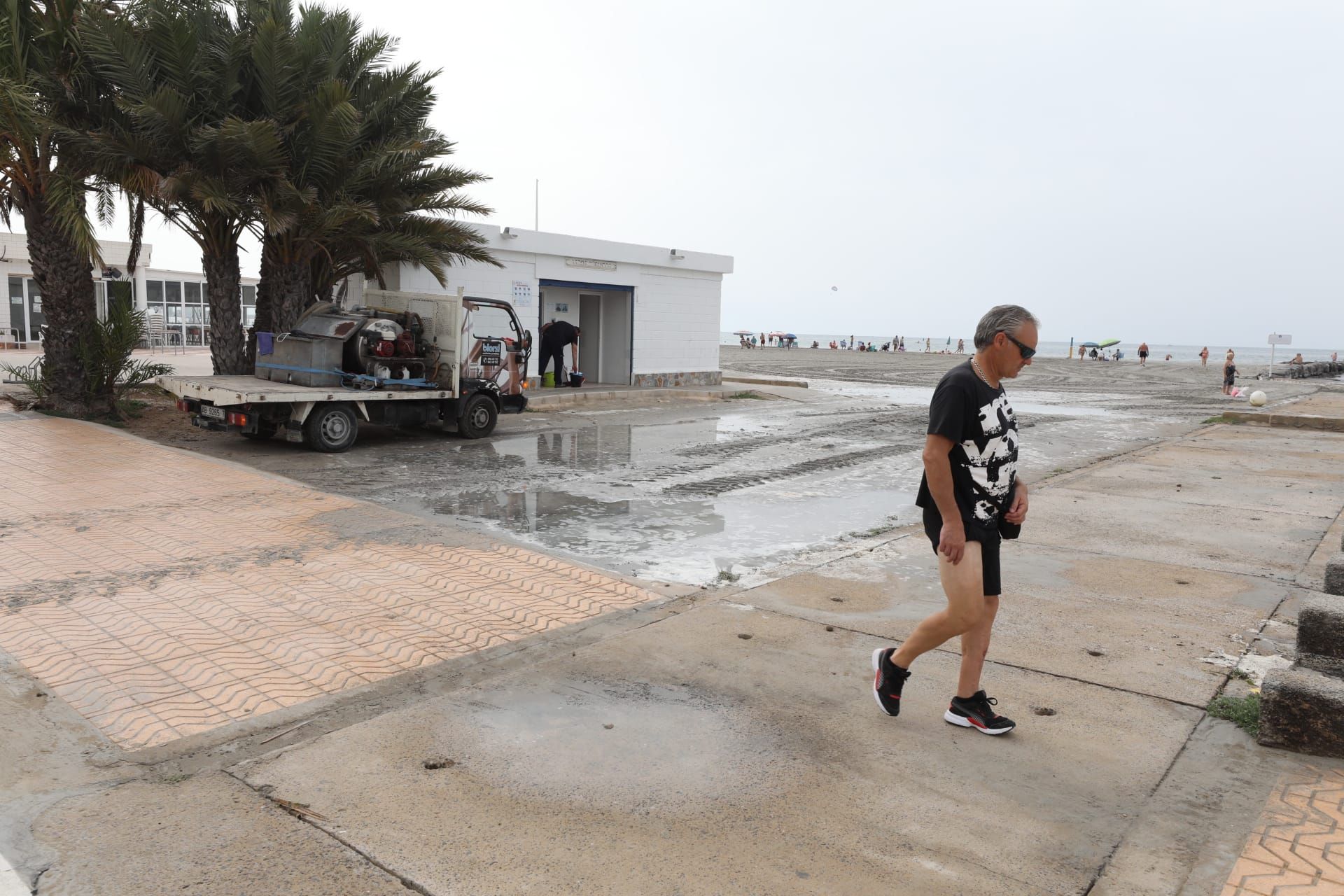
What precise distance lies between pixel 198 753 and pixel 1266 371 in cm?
5684

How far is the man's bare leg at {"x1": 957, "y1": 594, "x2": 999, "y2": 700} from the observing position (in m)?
4.12

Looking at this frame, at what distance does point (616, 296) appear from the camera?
24.2 m

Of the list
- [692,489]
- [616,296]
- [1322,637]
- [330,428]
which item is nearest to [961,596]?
[1322,637]

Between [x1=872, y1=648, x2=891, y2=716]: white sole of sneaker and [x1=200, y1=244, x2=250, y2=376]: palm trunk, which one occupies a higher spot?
[x1=200, y1=244, x2=250, y2=376]: palm trunk

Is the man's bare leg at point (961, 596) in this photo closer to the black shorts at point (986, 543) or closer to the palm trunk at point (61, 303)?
the black shorts at point (986, 543)

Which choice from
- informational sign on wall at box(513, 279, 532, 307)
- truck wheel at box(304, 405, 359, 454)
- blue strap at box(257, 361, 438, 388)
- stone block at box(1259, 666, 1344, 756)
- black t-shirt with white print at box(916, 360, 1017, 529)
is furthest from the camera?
informational sign on wall at box(513, 279, 532, 307)

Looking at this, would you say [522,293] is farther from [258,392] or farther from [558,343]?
[258,392]

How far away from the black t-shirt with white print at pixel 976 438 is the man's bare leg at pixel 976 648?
380 millimetres

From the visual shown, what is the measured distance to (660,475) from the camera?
37.5ft

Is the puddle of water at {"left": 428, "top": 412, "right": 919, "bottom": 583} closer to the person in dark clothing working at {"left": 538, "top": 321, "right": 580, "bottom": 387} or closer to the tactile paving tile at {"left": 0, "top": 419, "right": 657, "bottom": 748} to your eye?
the tactile paving tile at {"left": 0, "top": 419, "right": 657, "bottom": 748}

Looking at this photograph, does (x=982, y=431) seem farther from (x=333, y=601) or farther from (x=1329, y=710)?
(x=333, y=601)

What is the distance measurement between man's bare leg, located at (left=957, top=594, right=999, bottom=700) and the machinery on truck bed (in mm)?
9615

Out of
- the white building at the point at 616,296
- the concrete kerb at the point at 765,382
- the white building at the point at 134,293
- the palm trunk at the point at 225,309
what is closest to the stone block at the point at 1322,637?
the palm trunk at the point at 225,309

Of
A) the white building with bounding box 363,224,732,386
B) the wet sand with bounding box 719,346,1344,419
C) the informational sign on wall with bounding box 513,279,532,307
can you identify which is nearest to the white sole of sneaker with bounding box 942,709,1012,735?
the white building with bounding box 363,224,732,386
